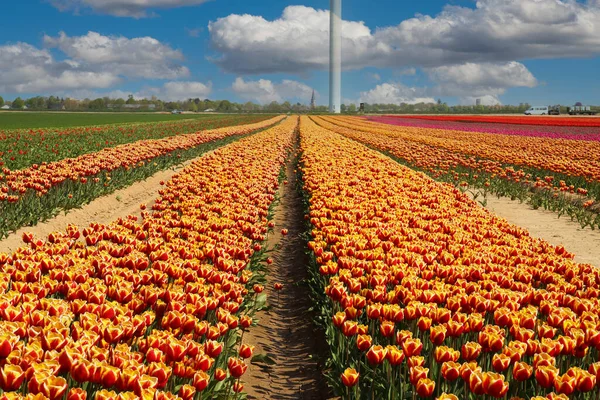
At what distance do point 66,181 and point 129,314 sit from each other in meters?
11.7

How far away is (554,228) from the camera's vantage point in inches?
505

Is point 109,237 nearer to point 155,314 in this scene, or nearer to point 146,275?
point 146,275

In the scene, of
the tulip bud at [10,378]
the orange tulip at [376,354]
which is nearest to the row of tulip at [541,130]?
the orange tulip at [376,354]

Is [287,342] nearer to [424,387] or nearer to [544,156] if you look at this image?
[424,387]

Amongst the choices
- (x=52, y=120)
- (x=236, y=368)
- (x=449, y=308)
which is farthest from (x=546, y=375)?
Result: (x=52, y=120)

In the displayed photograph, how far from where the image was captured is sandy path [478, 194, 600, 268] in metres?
10.6

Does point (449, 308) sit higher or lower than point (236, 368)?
higher

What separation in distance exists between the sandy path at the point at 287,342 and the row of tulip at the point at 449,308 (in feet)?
1.77

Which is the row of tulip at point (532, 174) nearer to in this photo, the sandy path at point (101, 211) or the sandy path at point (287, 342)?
the sandy path at point (287, 342)

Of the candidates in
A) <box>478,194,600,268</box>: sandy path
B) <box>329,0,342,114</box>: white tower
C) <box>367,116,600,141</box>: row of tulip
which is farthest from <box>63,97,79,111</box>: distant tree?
<box>478,194,600,268</box>: sandy path

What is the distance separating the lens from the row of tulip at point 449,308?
382 cm

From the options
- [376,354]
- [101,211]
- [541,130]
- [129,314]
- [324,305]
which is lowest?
[101,211]

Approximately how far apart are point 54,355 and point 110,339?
0.44m

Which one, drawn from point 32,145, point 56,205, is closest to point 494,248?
point 56,205
